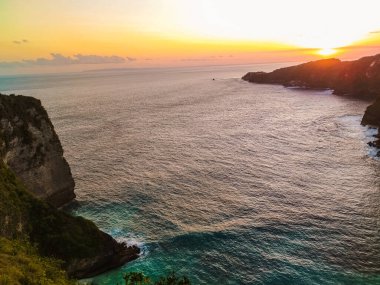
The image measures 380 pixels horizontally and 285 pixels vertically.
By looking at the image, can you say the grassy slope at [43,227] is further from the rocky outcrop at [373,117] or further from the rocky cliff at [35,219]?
the rocky outcrop at [373,117]

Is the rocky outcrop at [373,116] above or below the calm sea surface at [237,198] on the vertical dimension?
above

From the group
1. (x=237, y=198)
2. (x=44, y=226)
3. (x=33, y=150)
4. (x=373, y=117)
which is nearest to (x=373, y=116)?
(x=373, y=117)

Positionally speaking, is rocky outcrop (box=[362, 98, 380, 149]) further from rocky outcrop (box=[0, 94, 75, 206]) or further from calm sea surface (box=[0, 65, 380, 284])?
rocky outcrop (box=[0, 94, 75, 206])

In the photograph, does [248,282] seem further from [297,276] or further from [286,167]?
[286,167]

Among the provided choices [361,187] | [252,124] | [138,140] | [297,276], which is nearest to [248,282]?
[297,276]

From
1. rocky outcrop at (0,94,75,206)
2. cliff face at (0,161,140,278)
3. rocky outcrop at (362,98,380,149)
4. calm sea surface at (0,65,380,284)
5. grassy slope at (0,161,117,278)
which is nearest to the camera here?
grassy slope at (0,161,117,278)

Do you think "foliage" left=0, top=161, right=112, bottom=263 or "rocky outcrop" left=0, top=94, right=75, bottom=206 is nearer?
"foliage" left=0, top=161, right=112, bottom=263

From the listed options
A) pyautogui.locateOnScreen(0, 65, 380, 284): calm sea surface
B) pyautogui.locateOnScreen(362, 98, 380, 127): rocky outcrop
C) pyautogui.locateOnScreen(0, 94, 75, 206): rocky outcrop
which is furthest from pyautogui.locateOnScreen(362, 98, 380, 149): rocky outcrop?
pyautogui.locateOnScreen(0, 94, 75, 206): rocky outcrop

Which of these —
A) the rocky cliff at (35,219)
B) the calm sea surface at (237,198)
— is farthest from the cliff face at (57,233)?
the calm sea surface at (237,198)
